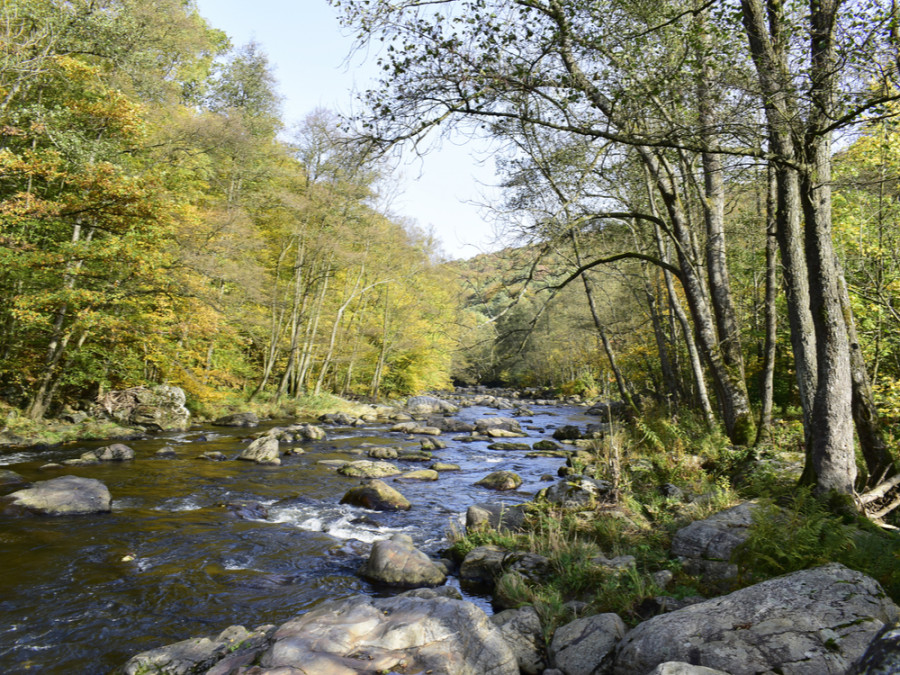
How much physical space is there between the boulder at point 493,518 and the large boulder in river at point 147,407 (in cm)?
1120

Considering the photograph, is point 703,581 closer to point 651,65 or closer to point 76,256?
point 651,65

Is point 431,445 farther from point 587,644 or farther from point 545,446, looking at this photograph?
point 587,644

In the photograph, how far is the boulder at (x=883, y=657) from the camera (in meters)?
1.62

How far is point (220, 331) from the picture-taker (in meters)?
16.8

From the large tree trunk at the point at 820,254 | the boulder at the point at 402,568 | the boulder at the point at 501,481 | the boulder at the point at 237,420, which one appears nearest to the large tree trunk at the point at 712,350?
the large tree trunk at the point at 820,254

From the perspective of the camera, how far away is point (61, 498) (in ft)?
24.7

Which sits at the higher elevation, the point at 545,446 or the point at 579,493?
the point at 579,493

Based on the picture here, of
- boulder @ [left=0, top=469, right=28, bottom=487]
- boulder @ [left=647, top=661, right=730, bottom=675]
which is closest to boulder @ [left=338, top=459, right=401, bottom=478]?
boulder @ [left=0, top=469, right=28, bottom=487]

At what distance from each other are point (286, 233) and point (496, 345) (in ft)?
57.1

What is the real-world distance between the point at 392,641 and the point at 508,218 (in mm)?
6148

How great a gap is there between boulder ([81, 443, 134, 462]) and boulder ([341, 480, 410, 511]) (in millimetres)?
5457

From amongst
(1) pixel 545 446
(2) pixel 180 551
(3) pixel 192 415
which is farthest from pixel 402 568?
(3) pixel 192 415

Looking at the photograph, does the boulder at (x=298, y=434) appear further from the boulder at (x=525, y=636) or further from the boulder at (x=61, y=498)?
the boulder at (x=525, y=636)

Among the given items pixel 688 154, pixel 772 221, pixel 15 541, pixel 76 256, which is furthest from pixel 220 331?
pixel 772 221
